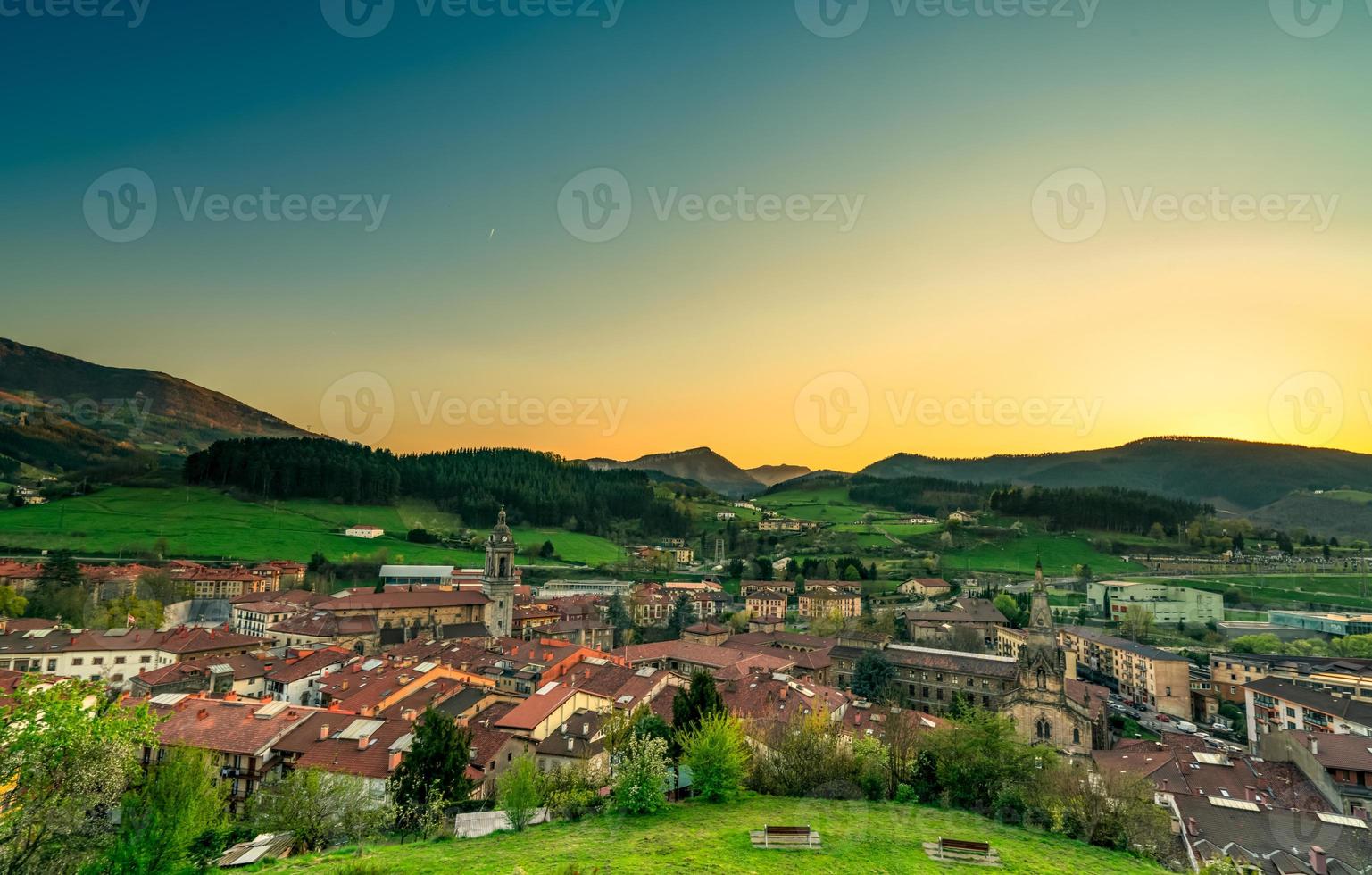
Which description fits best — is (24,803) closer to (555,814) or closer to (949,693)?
(555,814)

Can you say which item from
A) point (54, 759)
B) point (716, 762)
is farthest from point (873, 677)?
point (54, 759)

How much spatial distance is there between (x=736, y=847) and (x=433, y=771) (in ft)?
38.9

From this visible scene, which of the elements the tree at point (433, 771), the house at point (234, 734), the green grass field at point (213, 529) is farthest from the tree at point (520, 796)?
the green grass field at point (213, 529)

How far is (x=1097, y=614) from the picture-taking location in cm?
9144

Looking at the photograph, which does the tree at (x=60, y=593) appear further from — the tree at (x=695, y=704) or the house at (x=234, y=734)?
the tree at (x=695, y=704)

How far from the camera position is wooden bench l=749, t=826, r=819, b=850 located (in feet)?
64.1

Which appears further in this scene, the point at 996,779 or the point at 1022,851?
the point at 996,779

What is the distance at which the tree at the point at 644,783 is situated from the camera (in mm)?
23406

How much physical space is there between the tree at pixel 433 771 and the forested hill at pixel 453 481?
4642 inches

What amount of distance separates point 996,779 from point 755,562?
295 ft

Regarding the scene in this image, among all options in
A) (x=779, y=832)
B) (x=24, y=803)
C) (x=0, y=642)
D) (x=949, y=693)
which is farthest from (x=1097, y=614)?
(x=0, y=642)

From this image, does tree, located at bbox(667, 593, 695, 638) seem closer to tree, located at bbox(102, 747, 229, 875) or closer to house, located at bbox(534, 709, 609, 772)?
house, located at bbox(534, 709, 609, 772)

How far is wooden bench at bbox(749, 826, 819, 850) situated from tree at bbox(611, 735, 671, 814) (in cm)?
447

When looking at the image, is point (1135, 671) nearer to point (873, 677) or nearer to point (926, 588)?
point (873, 677)
